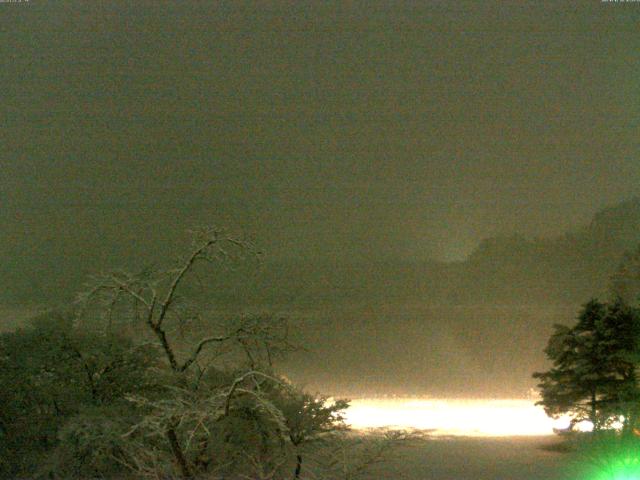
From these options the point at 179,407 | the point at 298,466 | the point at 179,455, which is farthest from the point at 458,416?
the point at 179,407

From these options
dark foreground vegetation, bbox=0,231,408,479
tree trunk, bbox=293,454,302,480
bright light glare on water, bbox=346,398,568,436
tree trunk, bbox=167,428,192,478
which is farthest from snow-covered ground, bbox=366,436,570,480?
tree trunk, bbox=167,428,192,478

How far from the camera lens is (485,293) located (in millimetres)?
22062

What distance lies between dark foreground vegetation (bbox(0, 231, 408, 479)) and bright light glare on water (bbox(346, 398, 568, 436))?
218 inches

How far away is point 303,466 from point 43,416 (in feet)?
14.6

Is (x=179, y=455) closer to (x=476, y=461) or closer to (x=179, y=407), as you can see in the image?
(x=179, y=407)

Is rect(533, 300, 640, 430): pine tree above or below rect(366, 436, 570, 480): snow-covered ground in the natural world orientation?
above

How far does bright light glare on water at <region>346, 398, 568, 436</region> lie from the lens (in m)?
13.7

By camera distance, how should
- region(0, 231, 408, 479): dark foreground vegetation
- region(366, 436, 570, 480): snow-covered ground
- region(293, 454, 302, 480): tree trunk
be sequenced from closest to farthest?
region(0, 231, 408, 479): dark foreground vegetation, region(293, 454, 302, 480): tree trunk, region(366, 436, 570, 480): snow-covered ground

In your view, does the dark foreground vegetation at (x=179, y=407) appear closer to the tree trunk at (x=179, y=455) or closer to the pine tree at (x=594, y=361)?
the tree trunk at (x=179, y=455)

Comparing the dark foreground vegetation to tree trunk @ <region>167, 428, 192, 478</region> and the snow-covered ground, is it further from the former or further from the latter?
the snow-covered ground

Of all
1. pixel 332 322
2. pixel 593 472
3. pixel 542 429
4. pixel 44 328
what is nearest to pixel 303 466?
pixel 593 472

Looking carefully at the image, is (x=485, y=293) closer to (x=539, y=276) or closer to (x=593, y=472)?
(x=539, y=276)

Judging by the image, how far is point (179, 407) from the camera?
6.34m

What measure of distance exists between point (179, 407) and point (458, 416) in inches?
390
